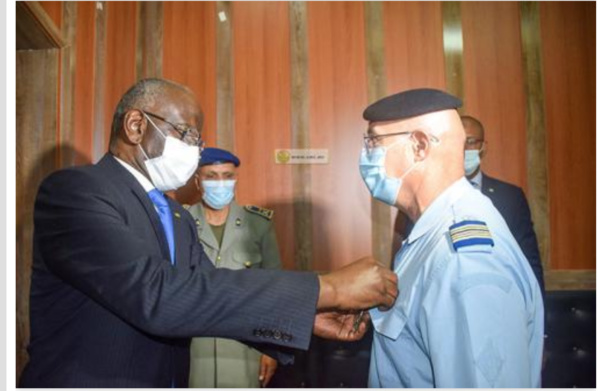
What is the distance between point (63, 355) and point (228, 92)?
8.54 ft

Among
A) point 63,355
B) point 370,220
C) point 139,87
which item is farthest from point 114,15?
point 63,355

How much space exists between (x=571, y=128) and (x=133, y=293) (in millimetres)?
3573

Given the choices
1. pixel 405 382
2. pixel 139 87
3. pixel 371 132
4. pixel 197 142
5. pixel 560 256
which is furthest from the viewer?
pixel 560 256

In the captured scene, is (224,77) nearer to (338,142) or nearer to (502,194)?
(338,142)

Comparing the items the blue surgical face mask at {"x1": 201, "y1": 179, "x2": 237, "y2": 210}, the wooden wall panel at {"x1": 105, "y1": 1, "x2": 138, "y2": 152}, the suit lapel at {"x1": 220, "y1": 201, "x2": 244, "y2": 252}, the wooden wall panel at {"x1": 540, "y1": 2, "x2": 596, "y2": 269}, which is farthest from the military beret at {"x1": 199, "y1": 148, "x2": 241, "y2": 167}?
the wooden wall panel at {"x1": 540, "y1": 2, "x2": 596, "y2": 269}

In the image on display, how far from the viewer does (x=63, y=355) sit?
4.03ft

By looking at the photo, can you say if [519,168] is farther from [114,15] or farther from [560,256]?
[114,15]

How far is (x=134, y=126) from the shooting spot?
5.04ft

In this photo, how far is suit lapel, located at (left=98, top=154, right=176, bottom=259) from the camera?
138 centimetres

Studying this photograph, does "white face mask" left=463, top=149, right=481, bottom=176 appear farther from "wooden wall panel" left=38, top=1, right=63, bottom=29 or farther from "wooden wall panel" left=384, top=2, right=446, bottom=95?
"wooden wall panel" left=38, top=1, right=63, bottom=29

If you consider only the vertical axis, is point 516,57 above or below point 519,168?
above

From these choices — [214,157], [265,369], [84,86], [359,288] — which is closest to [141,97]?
[359,288]

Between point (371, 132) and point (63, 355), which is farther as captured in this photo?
point (371, 132)

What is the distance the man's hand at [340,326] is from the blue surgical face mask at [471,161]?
171 cm
